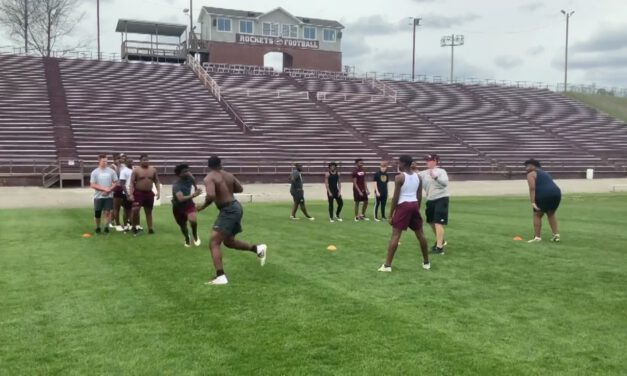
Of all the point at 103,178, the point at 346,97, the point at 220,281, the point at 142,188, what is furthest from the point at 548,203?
the point at 346,97

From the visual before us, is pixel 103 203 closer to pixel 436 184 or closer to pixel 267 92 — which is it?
pixel 436 184

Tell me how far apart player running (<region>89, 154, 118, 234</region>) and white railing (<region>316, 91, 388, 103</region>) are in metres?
38.0

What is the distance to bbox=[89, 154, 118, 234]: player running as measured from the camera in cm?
1323

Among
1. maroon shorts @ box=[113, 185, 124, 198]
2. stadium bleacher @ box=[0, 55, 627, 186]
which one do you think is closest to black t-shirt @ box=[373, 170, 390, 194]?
maroon shorts @ box=[113, 185, 124, 198]

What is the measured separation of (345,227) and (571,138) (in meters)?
42.3

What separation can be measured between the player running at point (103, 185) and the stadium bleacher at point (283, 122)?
21.7m

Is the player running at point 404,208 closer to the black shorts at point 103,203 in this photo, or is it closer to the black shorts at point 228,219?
the black shorts at point 228,219

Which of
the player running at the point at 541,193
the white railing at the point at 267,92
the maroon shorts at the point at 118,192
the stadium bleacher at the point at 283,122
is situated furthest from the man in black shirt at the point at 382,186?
the white railing at the point at 267,92

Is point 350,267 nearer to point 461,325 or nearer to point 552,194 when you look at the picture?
point 461,325

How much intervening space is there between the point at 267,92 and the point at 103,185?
122 feet

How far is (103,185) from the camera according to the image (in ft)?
43.7

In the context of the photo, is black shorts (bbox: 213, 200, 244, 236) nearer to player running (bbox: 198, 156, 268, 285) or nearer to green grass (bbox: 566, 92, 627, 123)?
player running (bbox: 198, 156, 268, 285)

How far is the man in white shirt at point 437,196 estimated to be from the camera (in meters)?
10.6

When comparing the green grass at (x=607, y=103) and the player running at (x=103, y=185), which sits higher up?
the green grass at (x=607, y=103)
